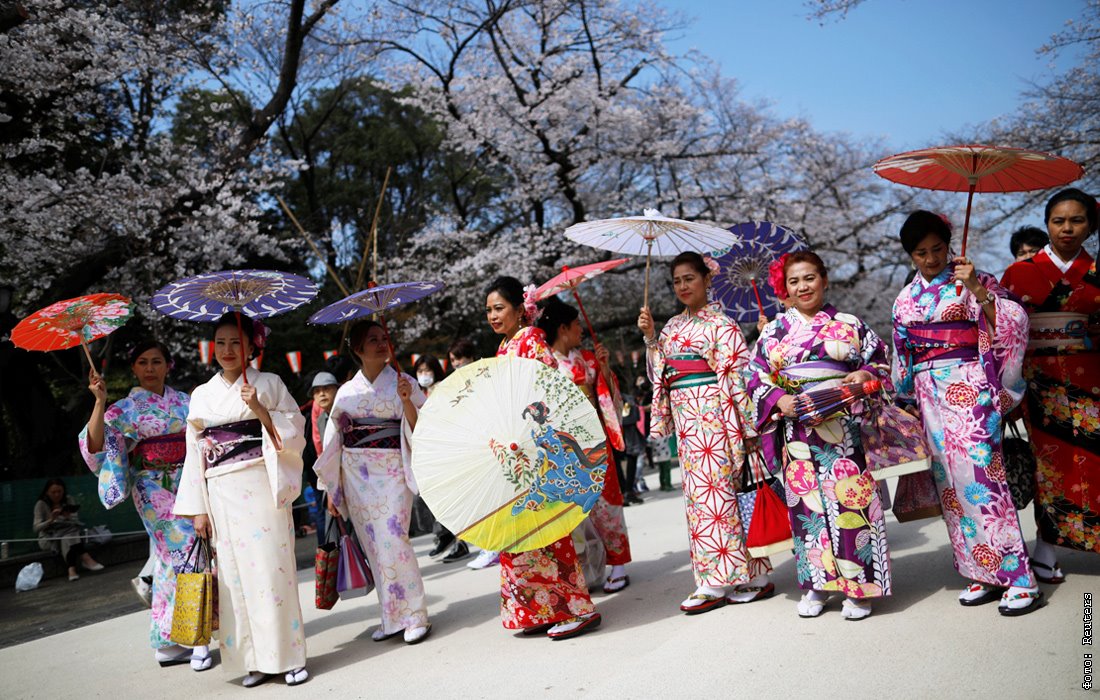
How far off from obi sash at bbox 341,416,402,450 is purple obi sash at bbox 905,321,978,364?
2897 mm

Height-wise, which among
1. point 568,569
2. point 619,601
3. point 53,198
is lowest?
point 619,601

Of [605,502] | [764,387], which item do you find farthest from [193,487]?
[764,387]

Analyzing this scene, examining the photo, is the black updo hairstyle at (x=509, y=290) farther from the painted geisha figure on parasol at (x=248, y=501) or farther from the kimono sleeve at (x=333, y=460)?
the painted geisha figure on parasol at (x=248, y=501)

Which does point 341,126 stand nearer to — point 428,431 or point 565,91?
point 565,91

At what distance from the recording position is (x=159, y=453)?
485 centimetres

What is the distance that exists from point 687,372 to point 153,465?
3.20 metres

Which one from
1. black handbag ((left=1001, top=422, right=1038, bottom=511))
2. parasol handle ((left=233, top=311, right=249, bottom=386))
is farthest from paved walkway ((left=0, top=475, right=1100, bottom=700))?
parasol handle ((left=233, top=311, right=249, bottom=386))

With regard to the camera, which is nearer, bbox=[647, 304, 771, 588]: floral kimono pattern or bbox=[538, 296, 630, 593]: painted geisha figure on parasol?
bbox=[647, 304, 771, 588]: floral kimono pattern

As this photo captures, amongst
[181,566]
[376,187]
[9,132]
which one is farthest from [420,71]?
[181,566]

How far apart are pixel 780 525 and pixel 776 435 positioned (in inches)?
19.1

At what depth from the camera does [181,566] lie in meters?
4.63

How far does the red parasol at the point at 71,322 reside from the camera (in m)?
4.42

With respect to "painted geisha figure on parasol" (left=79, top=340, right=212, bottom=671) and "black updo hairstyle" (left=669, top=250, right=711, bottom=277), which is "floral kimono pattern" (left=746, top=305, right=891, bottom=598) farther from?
"painted geisha figure on parasol" (left=79, top=340, right=212, bottom=671)

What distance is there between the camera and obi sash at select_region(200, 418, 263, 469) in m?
4.26
